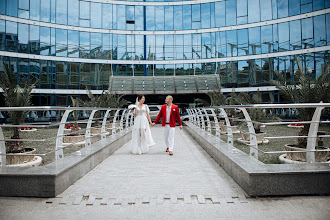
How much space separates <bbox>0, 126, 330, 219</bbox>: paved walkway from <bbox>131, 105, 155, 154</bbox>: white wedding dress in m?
2.88

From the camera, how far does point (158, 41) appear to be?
3328 cm

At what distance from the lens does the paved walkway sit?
12.3ft

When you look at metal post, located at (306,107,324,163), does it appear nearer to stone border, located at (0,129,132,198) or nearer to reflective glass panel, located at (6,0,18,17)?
stone border, located at (0,129,132,198)

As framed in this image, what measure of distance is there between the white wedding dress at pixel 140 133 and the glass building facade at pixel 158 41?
20106 mm

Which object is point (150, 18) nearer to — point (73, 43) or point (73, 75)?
point (73, 43)

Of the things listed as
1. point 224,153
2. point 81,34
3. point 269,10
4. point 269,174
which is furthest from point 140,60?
point 269,174

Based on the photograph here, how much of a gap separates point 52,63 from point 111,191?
27.3 metres

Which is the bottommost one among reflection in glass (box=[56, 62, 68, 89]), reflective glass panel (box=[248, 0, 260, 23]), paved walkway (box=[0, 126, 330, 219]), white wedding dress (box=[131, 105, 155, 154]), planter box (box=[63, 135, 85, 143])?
paved walkway (box=[0, 126, 330, 219])

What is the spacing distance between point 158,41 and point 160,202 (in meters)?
30.7

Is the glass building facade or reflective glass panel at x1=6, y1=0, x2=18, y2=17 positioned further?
the glass building facade

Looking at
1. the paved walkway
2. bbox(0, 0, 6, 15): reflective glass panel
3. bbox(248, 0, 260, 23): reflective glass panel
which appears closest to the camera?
the paved walkway

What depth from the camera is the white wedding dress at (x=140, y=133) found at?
28.5 ft

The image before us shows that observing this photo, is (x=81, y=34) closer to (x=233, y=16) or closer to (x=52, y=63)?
(x=52, y=63)

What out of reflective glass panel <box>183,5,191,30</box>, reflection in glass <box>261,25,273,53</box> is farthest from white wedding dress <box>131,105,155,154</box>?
reflective glass panel <box>183,5,191,30</box>
